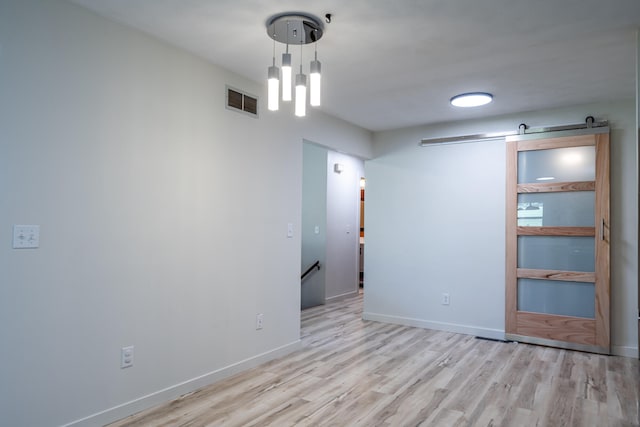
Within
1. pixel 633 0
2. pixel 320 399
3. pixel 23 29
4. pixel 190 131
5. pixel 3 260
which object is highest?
pixel 633 0

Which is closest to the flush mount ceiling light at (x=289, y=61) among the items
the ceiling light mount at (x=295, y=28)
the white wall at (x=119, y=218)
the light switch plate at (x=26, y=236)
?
the ceiling light mount at (x=295, y=28)

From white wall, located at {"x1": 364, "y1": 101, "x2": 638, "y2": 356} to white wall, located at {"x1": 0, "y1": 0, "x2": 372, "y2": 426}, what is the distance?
2103 millimetres

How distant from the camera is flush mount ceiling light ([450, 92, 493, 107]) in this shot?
3898 millimetres

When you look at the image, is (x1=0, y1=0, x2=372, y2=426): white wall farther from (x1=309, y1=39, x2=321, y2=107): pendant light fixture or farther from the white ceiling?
(x1=309, y1=39, x2=321, y2=107): pendant light fixture

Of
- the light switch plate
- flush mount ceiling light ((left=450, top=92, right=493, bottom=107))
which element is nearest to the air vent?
the light switch plate

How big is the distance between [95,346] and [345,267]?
4861 mm

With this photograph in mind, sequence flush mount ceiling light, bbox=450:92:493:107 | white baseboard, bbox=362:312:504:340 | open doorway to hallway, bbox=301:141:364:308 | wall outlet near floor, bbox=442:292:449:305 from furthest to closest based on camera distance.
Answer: open doorway to hallway, bbox=301:141:364:308 < wall outlet near floor, bbox=442:292:449:305 < white baseboard, bbox=362:312:504:340 < flush mount ceiling light, bbox=450:92:493:107

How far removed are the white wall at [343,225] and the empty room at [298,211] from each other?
1335mm

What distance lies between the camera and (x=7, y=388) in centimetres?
207

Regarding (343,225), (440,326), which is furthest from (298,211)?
(343,225)

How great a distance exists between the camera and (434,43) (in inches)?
111

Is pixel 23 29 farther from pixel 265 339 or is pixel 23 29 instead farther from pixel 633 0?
pixel 633 0

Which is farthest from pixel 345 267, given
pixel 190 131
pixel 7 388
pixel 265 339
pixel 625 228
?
pixel 7 388

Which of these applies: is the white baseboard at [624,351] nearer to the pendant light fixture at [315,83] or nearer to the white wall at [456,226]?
A: the white wall at [456,226]
